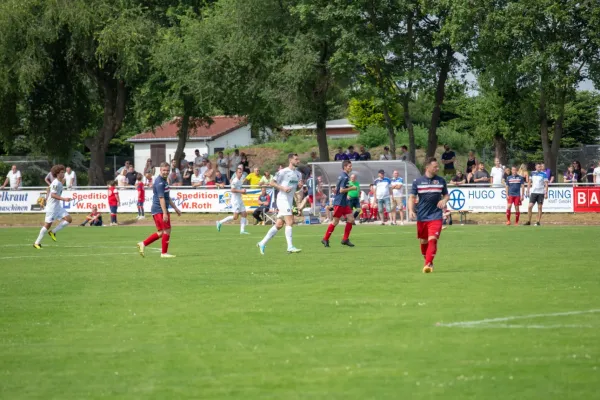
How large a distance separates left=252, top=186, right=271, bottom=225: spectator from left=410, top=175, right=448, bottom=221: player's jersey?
22.8 meters

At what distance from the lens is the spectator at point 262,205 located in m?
40.3

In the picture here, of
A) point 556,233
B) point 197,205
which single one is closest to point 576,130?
point 197,205

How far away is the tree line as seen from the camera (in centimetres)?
4166

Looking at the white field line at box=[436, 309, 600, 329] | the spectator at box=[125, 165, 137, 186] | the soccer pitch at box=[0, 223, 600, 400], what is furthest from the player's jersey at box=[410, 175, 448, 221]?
the spectator at box=[125, 165, 137, 186]

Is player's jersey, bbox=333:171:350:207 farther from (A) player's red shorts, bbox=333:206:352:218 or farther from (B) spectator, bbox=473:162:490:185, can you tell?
(B) spectator, bbox=473:162:490:185

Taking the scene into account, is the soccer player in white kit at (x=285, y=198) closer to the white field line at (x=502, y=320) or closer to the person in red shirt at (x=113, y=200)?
the white field line at (x=502, y=320)

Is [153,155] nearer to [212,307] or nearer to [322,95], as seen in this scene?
[322,95]

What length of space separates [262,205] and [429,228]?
77.7ft

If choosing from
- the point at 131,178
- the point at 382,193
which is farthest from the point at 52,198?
the point at 131,178

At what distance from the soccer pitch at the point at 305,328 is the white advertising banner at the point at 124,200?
2287 cm

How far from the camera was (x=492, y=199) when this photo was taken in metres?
39.2

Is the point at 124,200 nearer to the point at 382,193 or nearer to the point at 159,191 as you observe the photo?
the point at 382,193

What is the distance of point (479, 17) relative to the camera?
41.9 m

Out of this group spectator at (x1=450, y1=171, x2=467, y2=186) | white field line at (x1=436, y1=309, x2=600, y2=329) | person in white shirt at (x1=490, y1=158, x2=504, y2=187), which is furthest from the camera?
spectator at (x1=450, y1=171, x2=467, y2=186)
